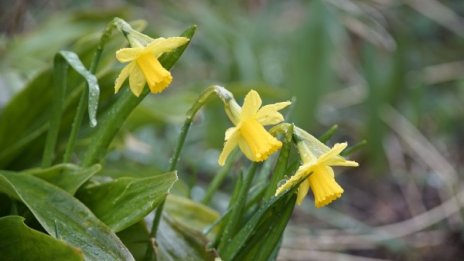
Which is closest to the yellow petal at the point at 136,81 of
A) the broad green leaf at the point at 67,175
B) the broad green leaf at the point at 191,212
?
the broad green leaf at the point at 67,175

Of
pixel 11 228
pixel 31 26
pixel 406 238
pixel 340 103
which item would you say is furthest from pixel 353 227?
pixel 11 228

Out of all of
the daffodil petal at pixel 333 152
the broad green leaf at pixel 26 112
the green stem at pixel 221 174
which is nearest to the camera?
the daffodil petal at pixel 333 152

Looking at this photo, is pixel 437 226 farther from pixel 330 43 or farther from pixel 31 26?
pixel 31 26

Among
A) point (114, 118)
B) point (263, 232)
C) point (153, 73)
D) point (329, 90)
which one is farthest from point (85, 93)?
point (329, 90)

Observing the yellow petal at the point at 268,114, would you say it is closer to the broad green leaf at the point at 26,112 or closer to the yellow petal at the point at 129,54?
the yellow petal at the point at 129,54

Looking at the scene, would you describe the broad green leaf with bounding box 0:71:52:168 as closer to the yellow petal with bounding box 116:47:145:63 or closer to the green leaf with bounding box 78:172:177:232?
the green leaf with bounding box 78:172:177:232

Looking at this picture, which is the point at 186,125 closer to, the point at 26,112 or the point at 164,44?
the point at 164,44

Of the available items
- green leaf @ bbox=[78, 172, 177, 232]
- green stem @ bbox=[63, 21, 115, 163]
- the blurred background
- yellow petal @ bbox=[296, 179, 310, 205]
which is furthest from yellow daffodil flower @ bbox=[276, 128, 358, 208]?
the blurred background
